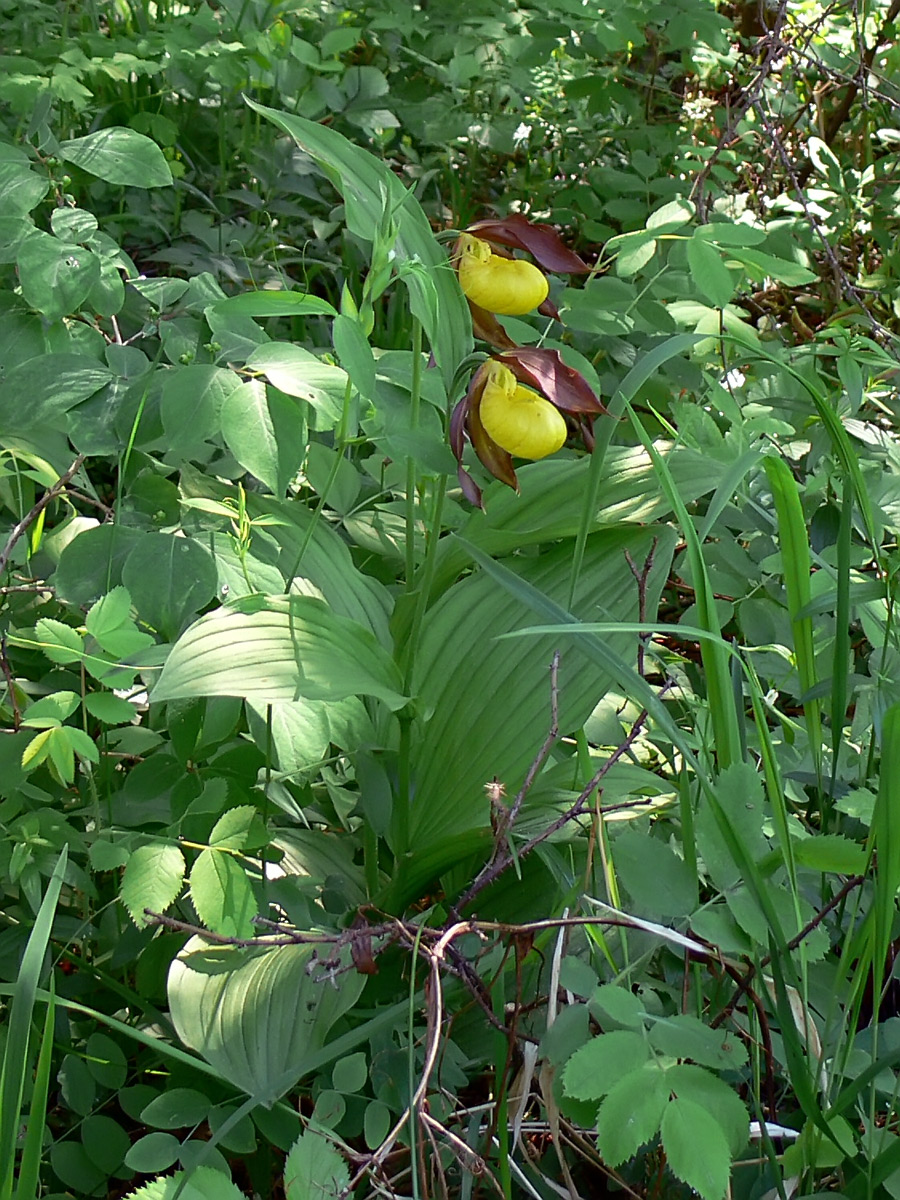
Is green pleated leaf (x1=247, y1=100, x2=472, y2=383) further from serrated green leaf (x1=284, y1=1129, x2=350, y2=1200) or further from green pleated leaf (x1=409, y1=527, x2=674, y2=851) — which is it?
serrated green leaf (x1=284, y1=1129, x2=350, y2=1200)

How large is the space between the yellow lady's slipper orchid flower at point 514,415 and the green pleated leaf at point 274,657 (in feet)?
0.71

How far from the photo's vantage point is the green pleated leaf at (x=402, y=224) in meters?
0.80

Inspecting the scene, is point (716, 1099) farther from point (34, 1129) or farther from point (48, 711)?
point (48, 711)

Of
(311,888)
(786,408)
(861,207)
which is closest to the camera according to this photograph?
(311,888)

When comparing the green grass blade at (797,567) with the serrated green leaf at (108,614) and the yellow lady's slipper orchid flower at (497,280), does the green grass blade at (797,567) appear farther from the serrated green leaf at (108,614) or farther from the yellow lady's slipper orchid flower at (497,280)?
the serrated green leaf at (108,614)

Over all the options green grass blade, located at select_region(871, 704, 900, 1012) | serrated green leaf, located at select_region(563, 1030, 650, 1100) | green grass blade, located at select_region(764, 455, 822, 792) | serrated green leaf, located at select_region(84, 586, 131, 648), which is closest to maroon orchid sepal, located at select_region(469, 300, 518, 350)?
green grass blade, located at select_region(764, 455, 822, 792)

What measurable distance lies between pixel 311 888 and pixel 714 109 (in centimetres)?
215

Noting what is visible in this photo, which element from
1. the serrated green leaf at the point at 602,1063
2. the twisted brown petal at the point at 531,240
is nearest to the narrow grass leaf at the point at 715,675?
the serrated green leaf at the point at 602,1063

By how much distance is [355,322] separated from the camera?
73 cm

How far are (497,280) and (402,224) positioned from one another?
3.8 inches

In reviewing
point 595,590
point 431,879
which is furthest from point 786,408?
point 431,879

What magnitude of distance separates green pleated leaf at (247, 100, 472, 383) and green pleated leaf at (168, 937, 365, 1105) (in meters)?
0.53

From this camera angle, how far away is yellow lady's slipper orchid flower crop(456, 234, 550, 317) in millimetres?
928

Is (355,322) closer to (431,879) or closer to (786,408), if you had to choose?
(431,879)
